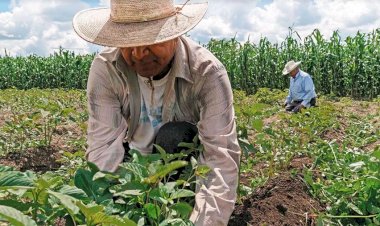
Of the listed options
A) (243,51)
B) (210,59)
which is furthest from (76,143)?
(243,51)

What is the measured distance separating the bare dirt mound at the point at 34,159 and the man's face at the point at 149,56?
304cm

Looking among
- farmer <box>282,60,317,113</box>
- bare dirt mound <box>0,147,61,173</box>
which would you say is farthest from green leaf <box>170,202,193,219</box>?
farmer <box>282,60,317,113</box>

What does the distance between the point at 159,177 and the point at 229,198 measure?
0.73 metres

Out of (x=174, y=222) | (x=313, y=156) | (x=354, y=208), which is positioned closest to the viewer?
(x=174, y=222)

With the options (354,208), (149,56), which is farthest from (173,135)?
(354,208)

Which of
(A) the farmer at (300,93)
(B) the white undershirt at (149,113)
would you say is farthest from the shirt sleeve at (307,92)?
(B) the white undershirt at (149,113)

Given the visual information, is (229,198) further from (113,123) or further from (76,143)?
(76,143)

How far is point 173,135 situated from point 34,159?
3.24 metres

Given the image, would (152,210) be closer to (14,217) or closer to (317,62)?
(14,217)

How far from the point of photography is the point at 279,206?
126 inches

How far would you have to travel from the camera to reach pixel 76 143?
18.4ft

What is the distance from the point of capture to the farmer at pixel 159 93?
2412 millimetres

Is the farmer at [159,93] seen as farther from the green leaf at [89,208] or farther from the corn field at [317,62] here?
the corn field at [317,62]

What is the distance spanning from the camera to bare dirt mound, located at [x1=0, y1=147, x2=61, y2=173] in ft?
17.9
